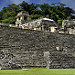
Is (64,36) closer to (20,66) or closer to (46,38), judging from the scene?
(46,38)

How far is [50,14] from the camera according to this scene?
127 ft

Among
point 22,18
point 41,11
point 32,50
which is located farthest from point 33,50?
point 41,11

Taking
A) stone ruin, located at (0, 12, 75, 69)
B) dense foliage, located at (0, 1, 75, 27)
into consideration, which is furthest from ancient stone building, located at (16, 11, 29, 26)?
stone ruin, located at (0, 12, 75, 69)

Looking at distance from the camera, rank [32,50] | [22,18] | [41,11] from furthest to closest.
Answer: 1. [41,11]
2. [22,18]
3. [32,50]

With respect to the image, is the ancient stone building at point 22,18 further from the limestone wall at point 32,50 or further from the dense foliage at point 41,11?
the limestone wall at point 32,50

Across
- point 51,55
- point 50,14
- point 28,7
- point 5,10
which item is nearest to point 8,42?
point 51,55

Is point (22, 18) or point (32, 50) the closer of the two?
point (32, 50)

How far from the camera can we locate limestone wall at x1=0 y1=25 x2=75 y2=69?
24.4 ft

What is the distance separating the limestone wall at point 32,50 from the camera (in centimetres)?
744

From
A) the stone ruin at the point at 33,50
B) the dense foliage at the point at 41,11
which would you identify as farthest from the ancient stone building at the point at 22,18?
the stone ruin at the point at 33,50

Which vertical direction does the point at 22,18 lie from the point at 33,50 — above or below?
above

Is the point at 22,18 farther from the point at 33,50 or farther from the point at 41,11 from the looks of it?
the point at 33,50

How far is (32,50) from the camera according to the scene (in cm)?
887

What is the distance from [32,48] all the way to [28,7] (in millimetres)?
34558
